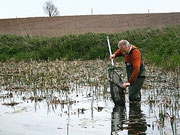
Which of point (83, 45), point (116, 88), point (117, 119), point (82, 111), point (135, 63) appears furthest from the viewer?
point (83, 45)

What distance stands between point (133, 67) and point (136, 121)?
1759 millimetres

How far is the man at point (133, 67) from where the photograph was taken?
8141 mm

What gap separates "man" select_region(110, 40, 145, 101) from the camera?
320 inches

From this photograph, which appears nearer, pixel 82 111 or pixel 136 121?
pixel 136 121

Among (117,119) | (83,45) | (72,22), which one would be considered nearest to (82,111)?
(117,119)

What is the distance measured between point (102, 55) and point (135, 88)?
12.8m

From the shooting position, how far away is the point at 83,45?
23.1m

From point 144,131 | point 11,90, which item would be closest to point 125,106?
point 144,131

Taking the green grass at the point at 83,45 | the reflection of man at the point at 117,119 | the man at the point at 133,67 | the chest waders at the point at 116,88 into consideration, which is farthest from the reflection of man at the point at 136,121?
the green grass at the point at 83,45

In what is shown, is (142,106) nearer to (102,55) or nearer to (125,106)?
(125,106)

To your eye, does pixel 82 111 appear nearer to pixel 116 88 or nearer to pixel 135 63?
pixel 116 88

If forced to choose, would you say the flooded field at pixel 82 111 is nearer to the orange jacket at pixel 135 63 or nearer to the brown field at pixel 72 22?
the orange jacket at pixel 135 63

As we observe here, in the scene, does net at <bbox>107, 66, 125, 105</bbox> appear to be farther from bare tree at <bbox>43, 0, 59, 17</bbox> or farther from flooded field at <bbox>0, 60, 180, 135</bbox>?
bare tree at <bbox>43, 0, 59, 17</bbox>

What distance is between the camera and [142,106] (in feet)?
27.2
